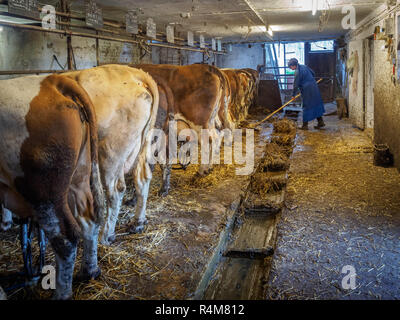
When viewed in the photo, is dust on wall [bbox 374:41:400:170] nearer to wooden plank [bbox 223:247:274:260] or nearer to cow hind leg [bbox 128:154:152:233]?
wooden plank [bbox 223:247:274:260]

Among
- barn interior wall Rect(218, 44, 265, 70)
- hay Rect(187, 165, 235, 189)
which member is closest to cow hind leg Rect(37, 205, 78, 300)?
hay Rect(187, 165, 235, 189)

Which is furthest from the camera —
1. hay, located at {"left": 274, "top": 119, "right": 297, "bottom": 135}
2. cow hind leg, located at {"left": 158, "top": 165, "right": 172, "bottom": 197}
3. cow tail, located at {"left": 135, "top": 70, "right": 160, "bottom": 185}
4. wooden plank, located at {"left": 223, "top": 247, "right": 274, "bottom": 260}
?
hay, located at {"left": 274, "top": 119, "right": 297, "bottom": 135}

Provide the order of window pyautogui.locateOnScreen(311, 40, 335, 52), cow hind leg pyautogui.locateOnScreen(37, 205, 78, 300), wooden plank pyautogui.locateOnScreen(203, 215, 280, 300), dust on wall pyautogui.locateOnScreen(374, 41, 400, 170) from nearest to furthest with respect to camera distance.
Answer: cow hind leg pyautogui.locateOnScreen(37, 205, 78, 300) → wooden plank pyautogui.locateOnScreen(203, 215, 280, 300) → dust on wall pyautogui.locateOnScreen(374, 41, 400, 170) → window pyautogui.locateOnScreen(311, 40, 335, 52)

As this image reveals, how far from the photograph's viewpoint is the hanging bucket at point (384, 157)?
6.97 meters

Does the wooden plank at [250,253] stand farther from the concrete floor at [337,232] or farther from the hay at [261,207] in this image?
the hay at [261,207]

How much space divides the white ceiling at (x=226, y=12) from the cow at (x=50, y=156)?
7.05 m

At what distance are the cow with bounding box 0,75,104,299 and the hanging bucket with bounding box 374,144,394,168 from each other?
226 inches

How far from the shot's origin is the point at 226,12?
1090 centimetres

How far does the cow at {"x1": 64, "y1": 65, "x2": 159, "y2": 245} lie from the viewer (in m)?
3.52

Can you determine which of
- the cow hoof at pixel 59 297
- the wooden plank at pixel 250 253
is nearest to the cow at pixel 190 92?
the wooden plank at pixel 250 253

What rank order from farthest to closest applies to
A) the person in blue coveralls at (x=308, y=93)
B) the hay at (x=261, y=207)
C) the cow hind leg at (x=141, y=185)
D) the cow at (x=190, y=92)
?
the person in blue coveralls at (x=308, y=93)
the cow at (x=190, y=92)
the hay at (x=261, y=207)
the cow hind leg at (x=141, y=185)

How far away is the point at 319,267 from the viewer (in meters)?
3.48

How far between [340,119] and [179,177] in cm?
986

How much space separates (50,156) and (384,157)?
6.21 metres
